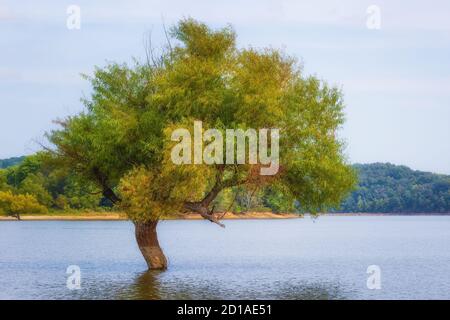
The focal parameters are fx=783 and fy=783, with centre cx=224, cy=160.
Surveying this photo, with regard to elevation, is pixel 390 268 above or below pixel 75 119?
below

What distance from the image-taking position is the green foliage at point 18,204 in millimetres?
150750

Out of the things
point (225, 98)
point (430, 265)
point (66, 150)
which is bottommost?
point (430, 265)

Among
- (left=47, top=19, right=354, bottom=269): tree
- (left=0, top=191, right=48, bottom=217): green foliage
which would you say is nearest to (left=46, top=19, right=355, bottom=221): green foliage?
(left=47, top=19, right=354, bottom=269): tree

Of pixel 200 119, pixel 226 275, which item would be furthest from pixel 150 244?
pixel 200 119

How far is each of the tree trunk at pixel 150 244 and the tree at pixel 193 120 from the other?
0.06m

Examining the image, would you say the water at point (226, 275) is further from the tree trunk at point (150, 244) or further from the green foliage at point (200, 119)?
the green foliage at point (200, 119)

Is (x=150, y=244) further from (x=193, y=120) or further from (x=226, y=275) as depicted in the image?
(x=193, y=120)

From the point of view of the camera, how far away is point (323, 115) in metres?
41.3

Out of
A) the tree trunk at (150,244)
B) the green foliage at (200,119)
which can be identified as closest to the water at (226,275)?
the tree trunk at (150,244)

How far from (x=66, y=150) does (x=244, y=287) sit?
12.4m

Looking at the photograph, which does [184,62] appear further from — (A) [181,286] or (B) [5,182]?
(B) [5,182]

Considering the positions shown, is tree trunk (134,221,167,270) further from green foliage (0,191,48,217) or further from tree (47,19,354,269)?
green foliage (0,191,48,217)
